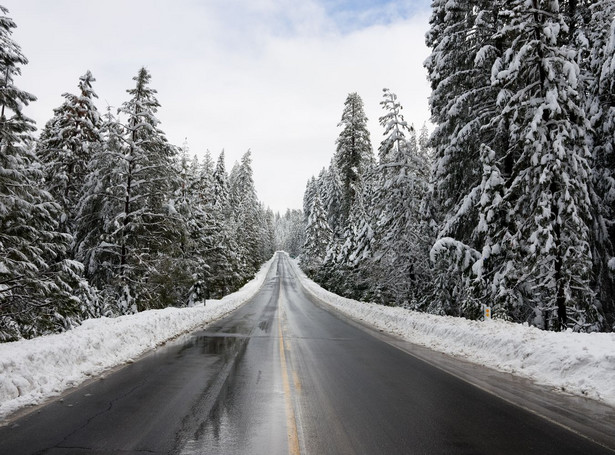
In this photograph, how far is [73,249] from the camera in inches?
811

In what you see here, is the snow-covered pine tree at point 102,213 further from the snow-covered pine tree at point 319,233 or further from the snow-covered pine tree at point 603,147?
the snow-covered pine tree at point 319,233

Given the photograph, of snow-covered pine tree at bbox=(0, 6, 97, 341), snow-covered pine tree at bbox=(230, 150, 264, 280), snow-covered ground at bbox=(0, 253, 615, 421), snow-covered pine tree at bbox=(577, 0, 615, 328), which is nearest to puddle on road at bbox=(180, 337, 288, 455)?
snow-covered ground at bbox=(0, 253, 615, 421)

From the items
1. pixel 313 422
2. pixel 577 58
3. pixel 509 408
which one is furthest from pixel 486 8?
pixel 313 422

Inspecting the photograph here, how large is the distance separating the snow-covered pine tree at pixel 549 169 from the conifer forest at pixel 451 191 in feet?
0.20

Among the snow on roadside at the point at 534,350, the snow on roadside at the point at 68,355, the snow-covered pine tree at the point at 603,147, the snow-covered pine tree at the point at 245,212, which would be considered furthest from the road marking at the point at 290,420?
the snow-covered pine tree at the point at 245,212

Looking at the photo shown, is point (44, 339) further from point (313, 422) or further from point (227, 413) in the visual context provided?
point (313, 422)

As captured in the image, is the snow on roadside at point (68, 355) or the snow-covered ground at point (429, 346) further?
the snow-covered ground at point (429, 346)

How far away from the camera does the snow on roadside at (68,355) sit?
21.4ft

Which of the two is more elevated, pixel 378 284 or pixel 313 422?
pixel 378 284

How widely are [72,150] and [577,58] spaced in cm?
2282

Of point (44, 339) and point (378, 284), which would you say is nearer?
point (44, 339)

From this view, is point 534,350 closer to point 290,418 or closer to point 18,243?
point 290,418

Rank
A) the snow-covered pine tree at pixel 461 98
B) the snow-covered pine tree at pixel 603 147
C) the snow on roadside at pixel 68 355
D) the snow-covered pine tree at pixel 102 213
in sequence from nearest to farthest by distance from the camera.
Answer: the snow on roadside at pixel 68 355, the snow-covered pine tree at pixel 603 147, the snow-covered pine tree at pixel 461 98, the snow-covered pine tree at pixel 102 213

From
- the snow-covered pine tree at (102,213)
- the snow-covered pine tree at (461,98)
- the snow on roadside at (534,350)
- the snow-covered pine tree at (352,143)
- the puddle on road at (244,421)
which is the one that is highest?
the snow-covered pine tree at (352,143)
